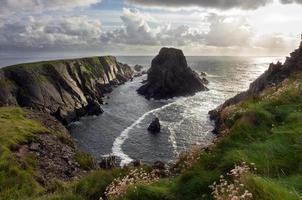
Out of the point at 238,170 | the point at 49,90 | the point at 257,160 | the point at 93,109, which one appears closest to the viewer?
the point at 238,170

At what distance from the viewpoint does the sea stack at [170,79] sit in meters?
168

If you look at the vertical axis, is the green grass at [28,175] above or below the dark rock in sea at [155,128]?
above

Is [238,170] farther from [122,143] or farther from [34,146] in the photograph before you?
[122,143]

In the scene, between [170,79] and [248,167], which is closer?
[248,167]

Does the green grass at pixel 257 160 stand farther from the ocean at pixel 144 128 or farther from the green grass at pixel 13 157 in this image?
the ocean at pixel 144 128

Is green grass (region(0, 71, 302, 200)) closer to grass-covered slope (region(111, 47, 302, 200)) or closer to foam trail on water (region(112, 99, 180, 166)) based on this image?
grass-covered slope (region(111, 47, 302, 200))

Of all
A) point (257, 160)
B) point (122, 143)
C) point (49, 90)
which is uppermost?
point (257, 160)

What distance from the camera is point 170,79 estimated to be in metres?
174

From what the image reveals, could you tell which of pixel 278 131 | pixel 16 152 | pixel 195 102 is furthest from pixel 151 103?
pixel 278 131

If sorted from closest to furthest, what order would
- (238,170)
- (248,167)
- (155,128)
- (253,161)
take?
(238,170), (248,167), (253,161), (155,128)

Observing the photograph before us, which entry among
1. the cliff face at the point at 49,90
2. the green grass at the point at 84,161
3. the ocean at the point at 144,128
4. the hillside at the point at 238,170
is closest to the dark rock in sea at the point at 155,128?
the ocean at the point at 144,128

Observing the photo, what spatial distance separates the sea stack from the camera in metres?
168

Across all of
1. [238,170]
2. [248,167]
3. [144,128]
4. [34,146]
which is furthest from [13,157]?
[144,128]

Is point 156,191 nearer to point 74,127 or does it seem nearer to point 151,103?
point 74,127
